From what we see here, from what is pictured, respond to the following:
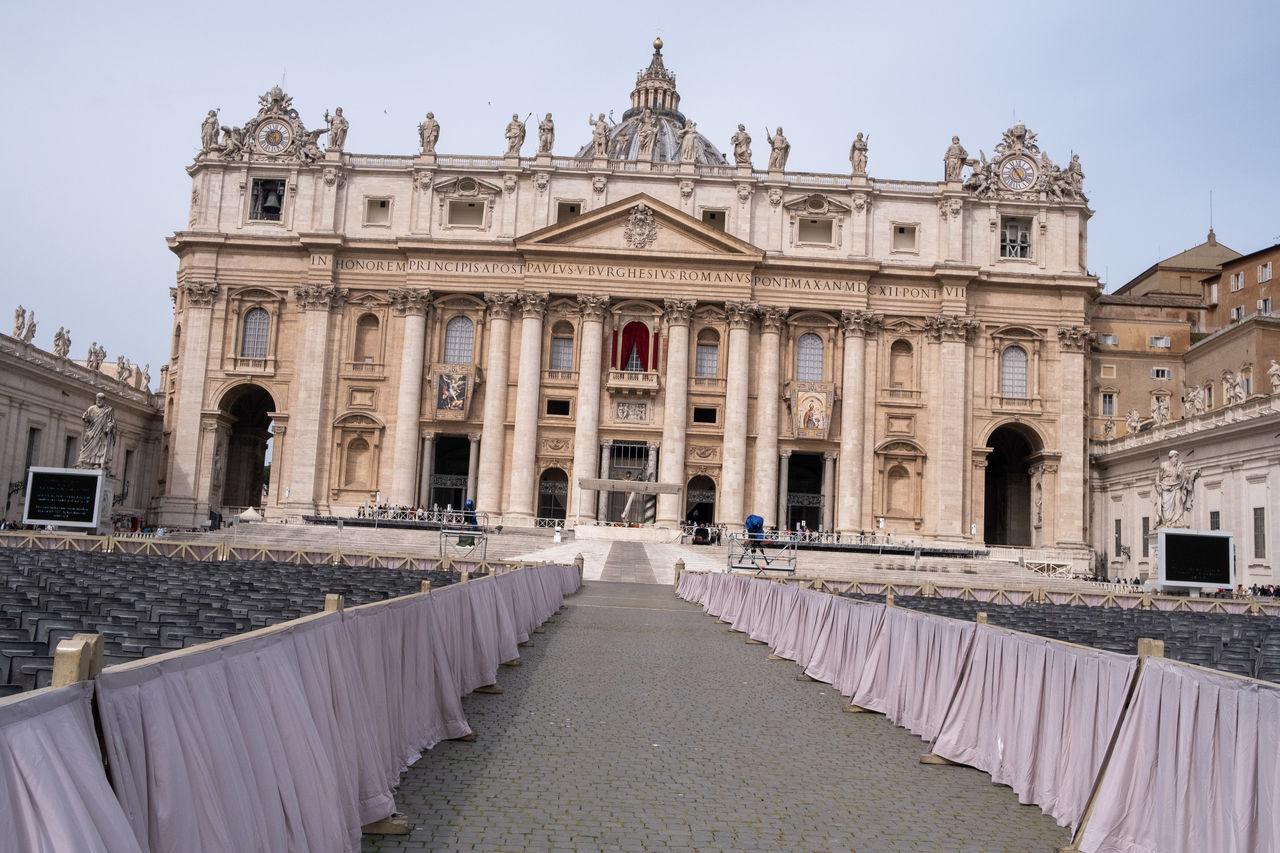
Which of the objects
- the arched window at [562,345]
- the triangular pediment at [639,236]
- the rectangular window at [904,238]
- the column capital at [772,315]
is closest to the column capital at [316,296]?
the triangular pediment at [639,236]

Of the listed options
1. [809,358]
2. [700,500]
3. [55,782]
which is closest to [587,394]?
[700,500]

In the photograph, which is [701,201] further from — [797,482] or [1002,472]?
[1002,472]

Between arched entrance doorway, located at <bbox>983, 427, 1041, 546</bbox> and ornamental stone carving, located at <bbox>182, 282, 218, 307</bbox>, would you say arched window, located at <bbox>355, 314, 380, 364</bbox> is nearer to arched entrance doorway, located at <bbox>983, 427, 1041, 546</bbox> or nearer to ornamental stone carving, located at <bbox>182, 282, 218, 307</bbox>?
ornamental stone carving, located at <bbox>182, 282, 218, 307</bbox>

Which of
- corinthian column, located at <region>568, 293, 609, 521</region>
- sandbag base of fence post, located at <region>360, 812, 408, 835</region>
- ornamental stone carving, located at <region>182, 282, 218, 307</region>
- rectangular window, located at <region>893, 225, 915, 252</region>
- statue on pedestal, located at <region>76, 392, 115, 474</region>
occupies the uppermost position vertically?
rectangular window, located at <region>893, 225, 915, 252</region>

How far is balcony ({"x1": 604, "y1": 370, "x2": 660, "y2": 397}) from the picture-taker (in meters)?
56.2

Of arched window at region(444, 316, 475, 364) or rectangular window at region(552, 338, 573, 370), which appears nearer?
arched window at region(444, 316, 475, 364)

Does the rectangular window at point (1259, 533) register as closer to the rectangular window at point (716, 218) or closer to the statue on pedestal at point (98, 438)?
the rectangular window at point (716, 218)

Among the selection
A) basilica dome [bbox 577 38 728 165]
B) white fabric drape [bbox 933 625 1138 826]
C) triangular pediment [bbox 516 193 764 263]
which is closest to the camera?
white fabric drape [bbox 933 625 1138 826]

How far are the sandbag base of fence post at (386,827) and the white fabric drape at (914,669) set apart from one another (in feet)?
18.3

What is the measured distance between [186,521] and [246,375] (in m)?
8.18

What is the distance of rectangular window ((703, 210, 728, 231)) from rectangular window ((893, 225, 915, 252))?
9296mm

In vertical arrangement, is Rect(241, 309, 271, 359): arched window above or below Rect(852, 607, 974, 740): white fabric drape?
above

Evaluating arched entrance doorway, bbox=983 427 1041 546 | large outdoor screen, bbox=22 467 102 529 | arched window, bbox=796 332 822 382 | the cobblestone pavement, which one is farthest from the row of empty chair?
arched entrance doorway, bbox=983 427 1041 546

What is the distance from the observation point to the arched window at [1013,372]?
5784 cm
